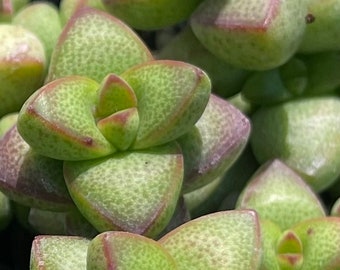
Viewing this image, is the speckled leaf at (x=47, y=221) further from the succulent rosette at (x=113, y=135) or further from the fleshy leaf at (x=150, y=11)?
the fleshy leaf at (x=150, y=11)

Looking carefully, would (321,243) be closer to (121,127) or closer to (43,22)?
(121,127)

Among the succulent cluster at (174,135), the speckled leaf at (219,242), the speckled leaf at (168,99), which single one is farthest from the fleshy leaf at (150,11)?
the speckled leaf at (219,242)

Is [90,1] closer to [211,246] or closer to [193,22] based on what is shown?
[193,22]

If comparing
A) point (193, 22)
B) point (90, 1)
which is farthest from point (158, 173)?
point (90, 1)

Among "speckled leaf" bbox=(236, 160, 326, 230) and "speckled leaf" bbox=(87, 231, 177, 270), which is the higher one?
"speckled leaf" bbox=(87, 231, 177, 270)

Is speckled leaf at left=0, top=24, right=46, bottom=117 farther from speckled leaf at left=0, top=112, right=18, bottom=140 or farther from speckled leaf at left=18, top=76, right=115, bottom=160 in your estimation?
speckled leaf at left=18, top=76, right=115, bottom=160

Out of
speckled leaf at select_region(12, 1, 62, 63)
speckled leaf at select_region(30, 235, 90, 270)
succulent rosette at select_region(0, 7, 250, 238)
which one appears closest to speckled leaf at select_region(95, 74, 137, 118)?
succulent rosette at select_region(0, 7, 250, 238)

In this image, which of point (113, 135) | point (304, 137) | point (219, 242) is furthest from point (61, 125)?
point (304, 137)
